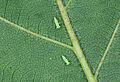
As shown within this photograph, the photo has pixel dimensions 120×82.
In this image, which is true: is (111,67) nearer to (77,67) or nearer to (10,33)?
(77,67)

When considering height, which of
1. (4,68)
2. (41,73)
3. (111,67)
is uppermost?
(4,68)

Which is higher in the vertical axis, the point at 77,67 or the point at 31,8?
the point at 31,8

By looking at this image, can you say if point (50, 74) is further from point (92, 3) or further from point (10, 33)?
point (92, 3)

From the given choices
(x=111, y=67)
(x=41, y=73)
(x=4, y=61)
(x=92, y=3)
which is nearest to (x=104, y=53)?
(x=111, y=67)

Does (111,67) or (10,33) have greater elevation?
(10,33)

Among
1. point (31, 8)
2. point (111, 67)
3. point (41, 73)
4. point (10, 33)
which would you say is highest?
point (31, 8)

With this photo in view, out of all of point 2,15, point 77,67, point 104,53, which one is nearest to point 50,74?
point 77,67
